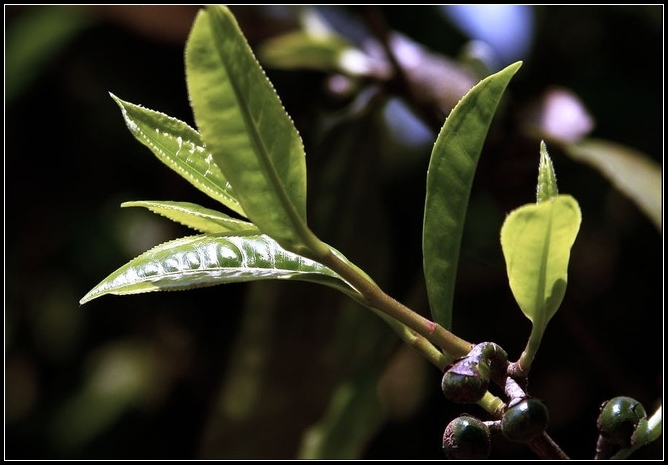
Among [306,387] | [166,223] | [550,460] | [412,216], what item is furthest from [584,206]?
[550,460]

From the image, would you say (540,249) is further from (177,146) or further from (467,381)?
(177,146)

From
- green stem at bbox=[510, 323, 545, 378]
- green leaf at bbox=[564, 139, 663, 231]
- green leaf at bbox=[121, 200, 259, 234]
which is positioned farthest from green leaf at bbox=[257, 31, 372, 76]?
green stem at bbox=[510, 323, 545, 378]

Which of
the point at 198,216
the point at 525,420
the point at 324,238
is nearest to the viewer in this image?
the point at 525,420

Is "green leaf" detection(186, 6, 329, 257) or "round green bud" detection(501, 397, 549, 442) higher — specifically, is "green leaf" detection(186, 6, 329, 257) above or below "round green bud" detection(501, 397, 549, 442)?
above

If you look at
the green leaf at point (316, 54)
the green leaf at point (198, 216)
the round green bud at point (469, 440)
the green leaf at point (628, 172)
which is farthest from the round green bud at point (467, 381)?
the green leaf at point (316, 54)

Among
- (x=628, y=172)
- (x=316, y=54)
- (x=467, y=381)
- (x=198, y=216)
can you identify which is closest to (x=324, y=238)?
(x=316, y=54)

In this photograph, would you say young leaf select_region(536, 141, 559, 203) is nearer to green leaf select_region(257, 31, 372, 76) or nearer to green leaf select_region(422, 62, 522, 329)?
green leaf select_region(422, 62, 522, 329)

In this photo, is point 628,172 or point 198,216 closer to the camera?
point 198,216
